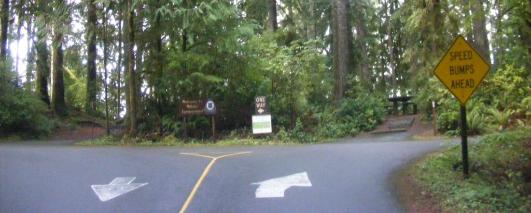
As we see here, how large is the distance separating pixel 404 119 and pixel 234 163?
13789 mm

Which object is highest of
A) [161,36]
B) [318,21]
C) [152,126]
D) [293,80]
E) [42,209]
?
[318,21]

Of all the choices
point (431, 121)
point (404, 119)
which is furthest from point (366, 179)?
point (404, 119)

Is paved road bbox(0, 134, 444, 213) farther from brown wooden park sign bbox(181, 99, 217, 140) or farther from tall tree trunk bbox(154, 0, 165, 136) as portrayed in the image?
tall tree trunk bbox(154, 0, 165, 136)

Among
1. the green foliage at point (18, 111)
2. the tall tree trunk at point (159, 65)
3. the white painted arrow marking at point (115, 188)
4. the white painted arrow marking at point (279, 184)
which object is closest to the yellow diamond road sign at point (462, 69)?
the white painted arrow marking at point (279, 184)

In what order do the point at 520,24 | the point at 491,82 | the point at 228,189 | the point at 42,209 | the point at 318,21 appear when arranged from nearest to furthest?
the point at 42,209 < the point at 228,189 < the point at 520,24 < the point at 491,82 < the point at 318,21

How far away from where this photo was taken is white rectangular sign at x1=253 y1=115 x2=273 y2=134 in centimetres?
2227

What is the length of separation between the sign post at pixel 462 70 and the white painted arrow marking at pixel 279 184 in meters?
3.24

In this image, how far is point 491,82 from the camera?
23.0 m

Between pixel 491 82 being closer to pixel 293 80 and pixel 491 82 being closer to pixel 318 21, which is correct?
pixel 293 80

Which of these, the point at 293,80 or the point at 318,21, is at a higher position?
the point at 318,21

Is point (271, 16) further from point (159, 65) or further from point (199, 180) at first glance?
point (199, 180)

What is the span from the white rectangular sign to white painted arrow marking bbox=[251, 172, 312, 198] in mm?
9248

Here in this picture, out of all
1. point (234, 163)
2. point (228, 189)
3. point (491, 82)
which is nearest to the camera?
point (228, 189)

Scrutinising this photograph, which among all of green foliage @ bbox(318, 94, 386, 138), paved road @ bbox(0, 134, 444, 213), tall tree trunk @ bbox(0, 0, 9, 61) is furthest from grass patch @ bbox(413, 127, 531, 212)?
tall tree trunk @ bbox(0, 0, 9, 61)
